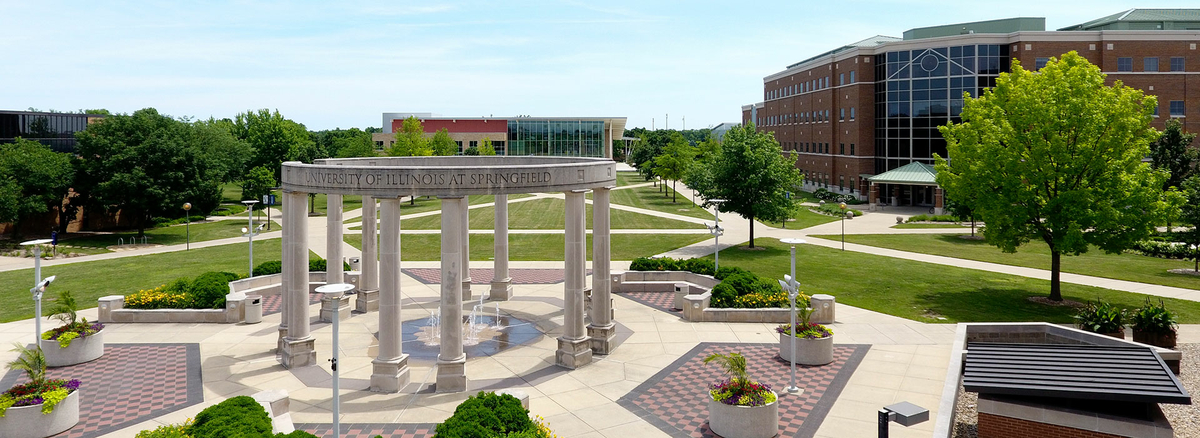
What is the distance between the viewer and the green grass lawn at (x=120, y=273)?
3266cm

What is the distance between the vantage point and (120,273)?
3972cm

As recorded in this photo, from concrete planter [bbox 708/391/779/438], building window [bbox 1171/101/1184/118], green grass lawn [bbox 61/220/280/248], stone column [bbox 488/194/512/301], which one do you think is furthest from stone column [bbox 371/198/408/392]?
building window [bbox 1171/101/1184/118]

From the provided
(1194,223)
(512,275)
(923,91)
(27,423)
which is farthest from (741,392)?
(923,91)

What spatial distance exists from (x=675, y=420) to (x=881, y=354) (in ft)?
29.4

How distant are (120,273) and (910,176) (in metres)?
69.9

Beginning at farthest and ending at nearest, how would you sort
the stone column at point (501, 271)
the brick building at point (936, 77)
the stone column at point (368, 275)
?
1. the brick building at point (936, 77)
2. the stone column at point (501, 271)
3. the stone column at point (368, 275)

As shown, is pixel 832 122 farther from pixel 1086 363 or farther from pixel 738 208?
pixel 1086 363

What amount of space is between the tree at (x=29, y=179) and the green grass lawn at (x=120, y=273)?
12082mm

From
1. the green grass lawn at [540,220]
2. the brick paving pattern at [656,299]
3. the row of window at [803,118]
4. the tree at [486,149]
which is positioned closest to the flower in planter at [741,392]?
the brick paving pattern at [656,299]

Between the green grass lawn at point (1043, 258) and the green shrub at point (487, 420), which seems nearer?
the green shrub at point (487, 420)

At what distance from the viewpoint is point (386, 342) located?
19344 mm

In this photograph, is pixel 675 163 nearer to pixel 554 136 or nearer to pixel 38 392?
pixel 554 136

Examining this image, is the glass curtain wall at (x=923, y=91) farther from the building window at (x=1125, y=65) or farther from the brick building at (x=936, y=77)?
the building window at (x=1125, y=65)

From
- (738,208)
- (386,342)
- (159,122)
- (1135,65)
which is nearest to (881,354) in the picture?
(386,342)
